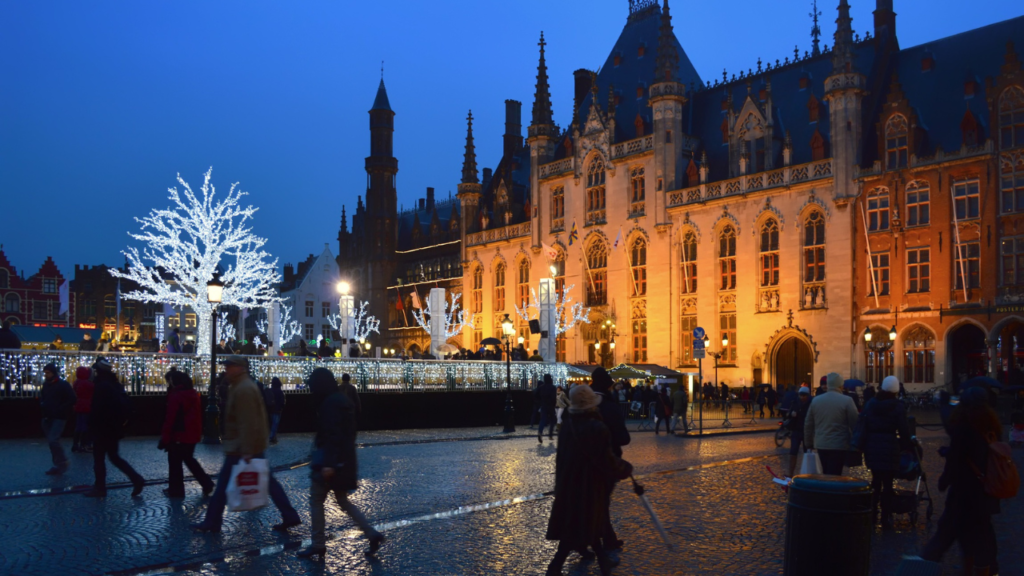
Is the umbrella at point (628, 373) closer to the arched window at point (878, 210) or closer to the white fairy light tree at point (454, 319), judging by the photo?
the arched window at point (878, 210)

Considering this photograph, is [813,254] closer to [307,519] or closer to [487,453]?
[487,453]

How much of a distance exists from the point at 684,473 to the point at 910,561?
30.0 ft

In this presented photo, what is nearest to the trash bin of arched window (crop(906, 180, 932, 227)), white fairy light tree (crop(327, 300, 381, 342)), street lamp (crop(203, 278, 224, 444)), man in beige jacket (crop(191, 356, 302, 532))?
man in beige jacket (crop(191, 356, 302, 532))

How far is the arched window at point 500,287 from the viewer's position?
190 feet

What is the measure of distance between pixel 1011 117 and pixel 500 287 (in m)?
31.2

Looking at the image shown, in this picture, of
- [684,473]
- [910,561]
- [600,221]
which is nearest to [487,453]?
[684,473]

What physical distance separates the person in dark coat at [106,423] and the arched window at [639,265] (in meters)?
38.8

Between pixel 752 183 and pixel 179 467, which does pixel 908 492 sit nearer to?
pixel 179 467

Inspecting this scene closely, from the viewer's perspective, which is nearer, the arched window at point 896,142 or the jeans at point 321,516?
the jeans at point 321,516

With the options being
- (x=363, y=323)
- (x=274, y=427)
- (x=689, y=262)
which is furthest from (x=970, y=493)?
(x=363, y=323)

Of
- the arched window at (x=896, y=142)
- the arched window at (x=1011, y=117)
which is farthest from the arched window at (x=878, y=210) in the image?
the arched window at (x=1011, y=117)

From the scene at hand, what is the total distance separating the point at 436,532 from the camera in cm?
966

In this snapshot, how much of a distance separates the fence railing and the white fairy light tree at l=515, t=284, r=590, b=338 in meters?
17.7

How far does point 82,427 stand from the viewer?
58.1ft
